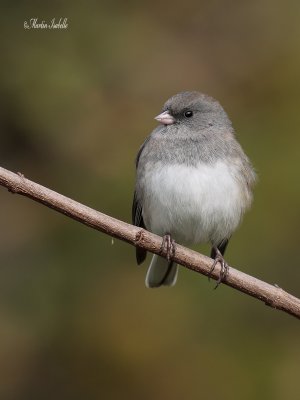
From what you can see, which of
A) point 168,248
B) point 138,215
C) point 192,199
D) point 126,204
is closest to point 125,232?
point 168,248

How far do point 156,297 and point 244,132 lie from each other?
114 centimetres

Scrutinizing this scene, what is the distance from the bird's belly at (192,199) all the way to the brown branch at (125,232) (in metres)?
0.49

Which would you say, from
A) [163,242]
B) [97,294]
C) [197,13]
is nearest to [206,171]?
[163,242]

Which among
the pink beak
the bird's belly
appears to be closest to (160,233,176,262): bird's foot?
the bird's belly

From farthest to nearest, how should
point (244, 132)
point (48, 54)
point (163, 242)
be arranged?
point (48, 54), point (244, 132), point (163, 242)

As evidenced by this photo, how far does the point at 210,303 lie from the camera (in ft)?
15.3

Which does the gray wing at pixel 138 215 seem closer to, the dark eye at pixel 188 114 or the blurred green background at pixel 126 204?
the dark eye at pixel 188 114

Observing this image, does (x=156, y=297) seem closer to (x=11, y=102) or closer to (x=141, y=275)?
(x=141, y=275)

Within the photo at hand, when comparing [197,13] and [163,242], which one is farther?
[197,13]

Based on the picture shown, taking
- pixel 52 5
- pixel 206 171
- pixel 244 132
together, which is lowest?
pixel 206 171

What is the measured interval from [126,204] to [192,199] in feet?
3.08

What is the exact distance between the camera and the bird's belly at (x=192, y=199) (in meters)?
3.97

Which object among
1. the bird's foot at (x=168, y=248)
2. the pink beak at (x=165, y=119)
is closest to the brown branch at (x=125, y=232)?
the bird's foot at (x=168, y=248)

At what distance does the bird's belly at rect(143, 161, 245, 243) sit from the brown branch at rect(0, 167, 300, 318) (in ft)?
1.61
